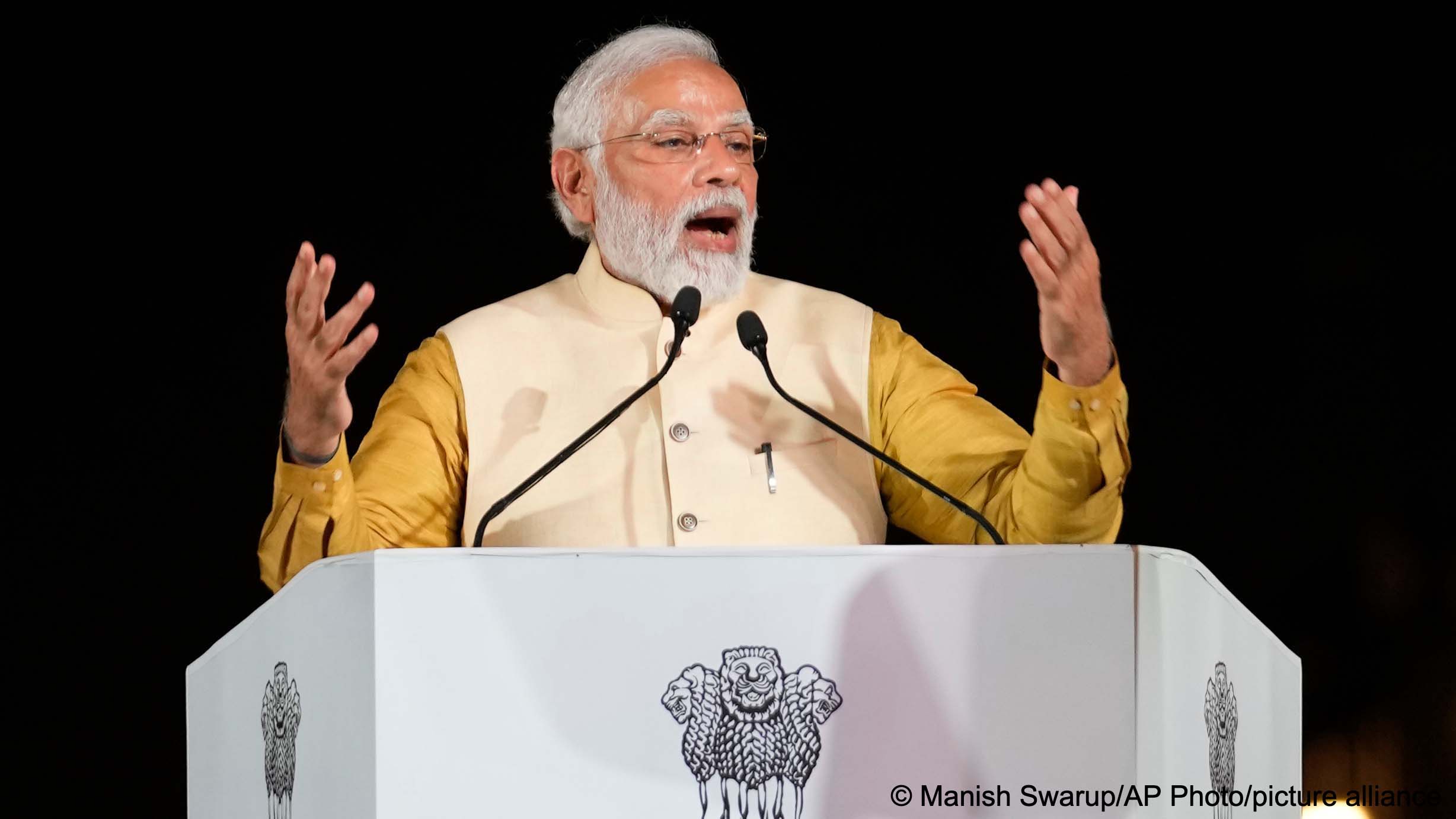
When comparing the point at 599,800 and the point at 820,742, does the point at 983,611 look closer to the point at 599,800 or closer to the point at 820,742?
the point at 820,742

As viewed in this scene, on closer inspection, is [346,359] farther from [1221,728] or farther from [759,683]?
[1221,728]

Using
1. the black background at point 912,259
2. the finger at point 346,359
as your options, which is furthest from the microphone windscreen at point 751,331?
the black background at point 912,259

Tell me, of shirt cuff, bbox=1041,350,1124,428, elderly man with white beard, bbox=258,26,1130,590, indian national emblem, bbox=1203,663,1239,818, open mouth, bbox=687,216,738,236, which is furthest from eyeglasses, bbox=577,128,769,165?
indian national emblem, bbox=1203,663,1239,818

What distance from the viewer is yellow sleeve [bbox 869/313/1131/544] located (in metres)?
2.26

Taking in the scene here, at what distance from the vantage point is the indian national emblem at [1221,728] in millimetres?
1847

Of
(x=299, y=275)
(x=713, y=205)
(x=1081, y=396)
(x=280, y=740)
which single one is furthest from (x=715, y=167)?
(x=280, y=740)

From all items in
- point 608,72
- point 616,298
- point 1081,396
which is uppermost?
point 608,72

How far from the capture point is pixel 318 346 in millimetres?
2064

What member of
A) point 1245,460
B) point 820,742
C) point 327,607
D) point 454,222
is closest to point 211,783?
point 327,607

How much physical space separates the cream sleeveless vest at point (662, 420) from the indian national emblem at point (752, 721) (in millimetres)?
922

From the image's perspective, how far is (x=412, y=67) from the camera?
343cm

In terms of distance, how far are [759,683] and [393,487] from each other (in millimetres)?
1146

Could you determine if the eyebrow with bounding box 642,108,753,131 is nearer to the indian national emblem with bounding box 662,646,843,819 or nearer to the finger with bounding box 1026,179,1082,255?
the finger with bounding box 1026,179,1082,255

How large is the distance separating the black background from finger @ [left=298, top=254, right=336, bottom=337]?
1.38 meters
